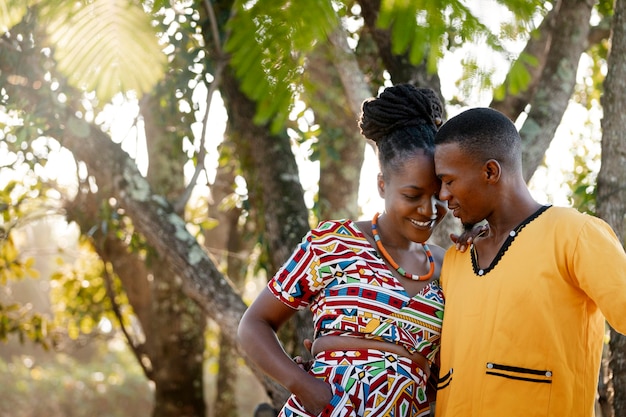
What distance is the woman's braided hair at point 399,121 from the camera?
2641 millimetres

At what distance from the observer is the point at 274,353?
8.34ft

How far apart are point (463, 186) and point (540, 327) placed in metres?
0.43

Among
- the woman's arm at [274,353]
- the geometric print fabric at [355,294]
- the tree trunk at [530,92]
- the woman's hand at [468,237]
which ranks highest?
the tree trunk at [530,92]

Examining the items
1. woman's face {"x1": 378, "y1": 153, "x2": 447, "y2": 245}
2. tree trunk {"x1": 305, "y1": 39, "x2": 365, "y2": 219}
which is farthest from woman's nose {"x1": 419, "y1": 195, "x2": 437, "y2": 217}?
tree trunk {"x1": 305, "y1": 39, "x2": 365, "y2": 219}

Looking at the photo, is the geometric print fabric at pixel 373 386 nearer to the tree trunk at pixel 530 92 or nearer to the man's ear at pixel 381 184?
the man's ear at pixel 381 184

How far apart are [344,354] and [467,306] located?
1.30 feet

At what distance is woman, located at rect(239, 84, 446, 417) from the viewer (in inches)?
98.0

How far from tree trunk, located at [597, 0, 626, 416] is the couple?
3.69 feet

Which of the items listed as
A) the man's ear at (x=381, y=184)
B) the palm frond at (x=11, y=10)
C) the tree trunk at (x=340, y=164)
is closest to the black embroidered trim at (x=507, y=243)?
the man's ear at (x=381, y=184)

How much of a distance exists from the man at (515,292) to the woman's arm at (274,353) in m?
0.36

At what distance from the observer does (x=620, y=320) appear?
1956mm

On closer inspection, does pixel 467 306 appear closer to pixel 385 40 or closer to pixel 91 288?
pixel 385 40

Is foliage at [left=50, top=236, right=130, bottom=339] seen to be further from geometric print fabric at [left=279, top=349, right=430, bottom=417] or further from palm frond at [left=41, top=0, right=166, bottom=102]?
palm frond at [left=41, top=0, right=166, bottom=102]

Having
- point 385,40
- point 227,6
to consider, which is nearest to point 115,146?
point 227,6
